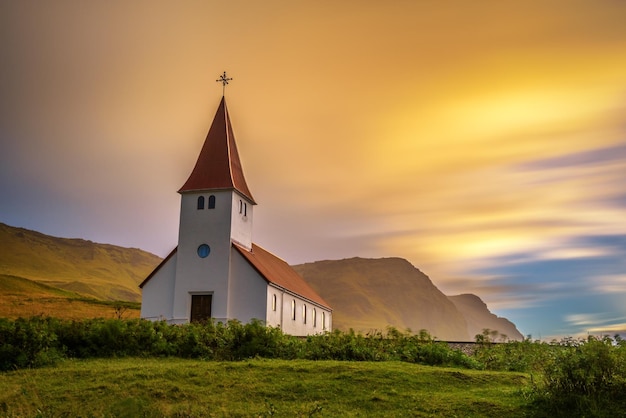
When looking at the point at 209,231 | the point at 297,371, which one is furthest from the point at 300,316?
the point at 297,371

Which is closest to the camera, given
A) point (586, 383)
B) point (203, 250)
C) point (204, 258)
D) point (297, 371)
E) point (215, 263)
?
point (586, 383)

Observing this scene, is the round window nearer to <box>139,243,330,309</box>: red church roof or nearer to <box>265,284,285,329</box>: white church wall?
<box>139,243,330,309</box>: red church roof

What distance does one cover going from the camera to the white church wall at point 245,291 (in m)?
33.9

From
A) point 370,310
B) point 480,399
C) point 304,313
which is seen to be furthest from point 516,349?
point 370,310

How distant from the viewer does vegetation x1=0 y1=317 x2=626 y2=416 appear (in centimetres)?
1241

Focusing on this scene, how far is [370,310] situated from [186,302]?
166720 mm

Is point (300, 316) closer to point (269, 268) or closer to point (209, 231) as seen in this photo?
point (269, 268)

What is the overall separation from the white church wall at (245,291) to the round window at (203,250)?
4.92ft

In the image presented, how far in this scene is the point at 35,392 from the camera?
46.2 ft

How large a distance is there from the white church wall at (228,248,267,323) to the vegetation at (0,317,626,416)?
12.0 m

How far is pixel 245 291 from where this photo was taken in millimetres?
34281

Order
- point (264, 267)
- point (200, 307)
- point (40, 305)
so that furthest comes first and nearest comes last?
1. point (40, 305)
2. point (264, 267)
3. point (200, 307)

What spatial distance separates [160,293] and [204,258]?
3648 millimetres

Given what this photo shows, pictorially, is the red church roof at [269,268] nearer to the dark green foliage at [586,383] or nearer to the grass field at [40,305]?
the grass field at [40,305]
